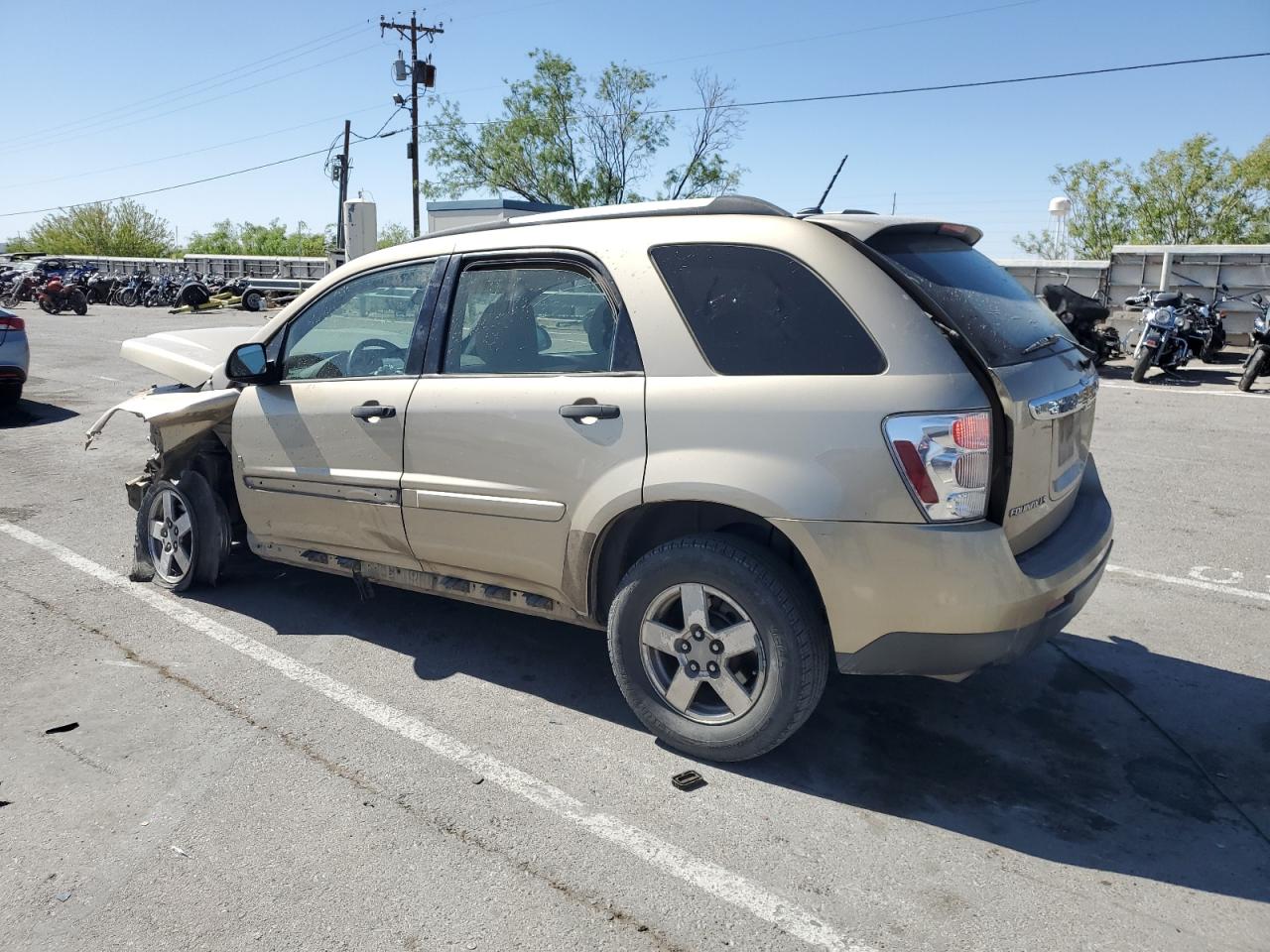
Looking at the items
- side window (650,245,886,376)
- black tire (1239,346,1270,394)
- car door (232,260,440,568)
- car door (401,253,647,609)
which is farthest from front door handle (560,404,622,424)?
black tire (1239,346,1270,394)

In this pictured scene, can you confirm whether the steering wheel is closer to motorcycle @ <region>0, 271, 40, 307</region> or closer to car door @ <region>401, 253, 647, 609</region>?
car door @ <region>401, 253, 647, 609</region>

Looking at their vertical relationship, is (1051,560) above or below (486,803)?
above

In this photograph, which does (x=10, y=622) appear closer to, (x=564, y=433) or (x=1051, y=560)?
(x=564, y=433)

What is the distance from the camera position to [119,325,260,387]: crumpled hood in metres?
5.25

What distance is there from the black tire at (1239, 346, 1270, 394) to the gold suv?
11.2m

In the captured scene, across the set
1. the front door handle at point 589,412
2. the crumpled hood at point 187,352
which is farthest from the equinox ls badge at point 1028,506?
the crumpled hood at point 187,352

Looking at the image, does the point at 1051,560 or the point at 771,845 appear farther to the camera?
the point at 1051,560

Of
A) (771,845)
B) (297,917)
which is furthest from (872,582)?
(297,917)

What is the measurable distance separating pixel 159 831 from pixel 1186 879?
120 inches

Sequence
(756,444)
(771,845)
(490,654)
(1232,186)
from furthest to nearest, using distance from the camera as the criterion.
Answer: (1232,186)
(490,654)
(756,444)
(771,845)

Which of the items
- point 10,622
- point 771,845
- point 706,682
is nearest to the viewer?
point 771,845

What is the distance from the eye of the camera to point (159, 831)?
3.06m

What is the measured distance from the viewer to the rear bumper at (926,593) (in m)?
2.98

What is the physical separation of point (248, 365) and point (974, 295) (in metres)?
3.19
